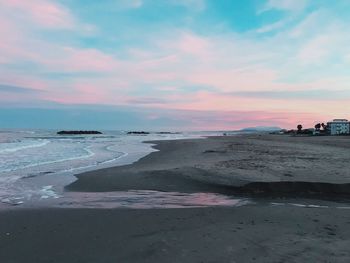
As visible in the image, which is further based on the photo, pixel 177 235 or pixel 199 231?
pixel 199 231

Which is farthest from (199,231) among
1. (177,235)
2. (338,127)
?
(338,127)

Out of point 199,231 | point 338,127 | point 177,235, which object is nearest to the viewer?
point 177,235

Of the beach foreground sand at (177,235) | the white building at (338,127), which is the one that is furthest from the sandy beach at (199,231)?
Answer: the white building at (338,127)

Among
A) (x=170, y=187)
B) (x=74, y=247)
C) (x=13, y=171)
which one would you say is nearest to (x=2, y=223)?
(x=74, y=247)

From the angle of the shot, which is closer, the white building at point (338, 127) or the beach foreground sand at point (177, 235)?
the beach foreground sand at point (177, 235)

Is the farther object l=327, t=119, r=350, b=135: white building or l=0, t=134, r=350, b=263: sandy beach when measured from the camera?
l=327, t=119, r=350, b=135: white building

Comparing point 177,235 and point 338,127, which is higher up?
point 338,127

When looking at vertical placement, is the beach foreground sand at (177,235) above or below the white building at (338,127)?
below

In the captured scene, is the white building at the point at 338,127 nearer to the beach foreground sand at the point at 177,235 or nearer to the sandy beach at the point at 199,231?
the sandy beach at the point at 199,231

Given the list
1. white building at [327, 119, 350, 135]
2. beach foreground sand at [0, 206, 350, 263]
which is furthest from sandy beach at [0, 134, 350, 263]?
white building at [327, 119, 350, 135]

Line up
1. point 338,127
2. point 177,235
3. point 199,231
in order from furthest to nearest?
point 338,127 < point 199,231 < point 177,235

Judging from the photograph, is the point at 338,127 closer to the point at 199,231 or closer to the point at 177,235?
the point at 199,231

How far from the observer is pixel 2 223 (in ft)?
25.0

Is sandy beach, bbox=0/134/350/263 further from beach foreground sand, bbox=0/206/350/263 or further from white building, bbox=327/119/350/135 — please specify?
white building, bbox=327/119/350/135
